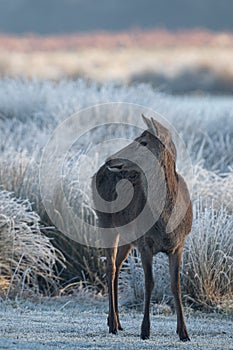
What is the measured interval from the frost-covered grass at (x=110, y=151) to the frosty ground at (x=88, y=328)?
48cm

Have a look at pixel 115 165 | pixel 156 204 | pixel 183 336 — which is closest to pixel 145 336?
pixel 183 336

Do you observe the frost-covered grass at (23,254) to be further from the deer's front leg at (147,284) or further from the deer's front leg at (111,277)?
the deer's front leg at (147,284)

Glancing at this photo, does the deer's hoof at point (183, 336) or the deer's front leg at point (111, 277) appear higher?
the deer's front leg at point (111, 277)

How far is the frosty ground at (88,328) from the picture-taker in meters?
5.59

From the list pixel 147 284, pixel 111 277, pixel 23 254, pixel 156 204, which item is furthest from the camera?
pixel 23 254

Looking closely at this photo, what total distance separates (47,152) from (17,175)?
0.62 meters

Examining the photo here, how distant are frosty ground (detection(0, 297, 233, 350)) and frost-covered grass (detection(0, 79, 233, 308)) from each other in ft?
1.58

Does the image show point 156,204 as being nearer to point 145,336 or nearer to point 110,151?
point 145,336

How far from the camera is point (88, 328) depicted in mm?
6391

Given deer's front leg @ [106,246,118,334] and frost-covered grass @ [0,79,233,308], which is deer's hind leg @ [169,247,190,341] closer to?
deer's front leg @ [106,246,118,334]

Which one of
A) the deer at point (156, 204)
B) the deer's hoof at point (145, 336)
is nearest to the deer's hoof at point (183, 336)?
the deer at point (156, 204)

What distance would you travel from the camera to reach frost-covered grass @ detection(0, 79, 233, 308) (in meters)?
8.41

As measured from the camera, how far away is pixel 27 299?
8.55m

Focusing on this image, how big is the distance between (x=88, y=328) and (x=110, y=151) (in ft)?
17.2
